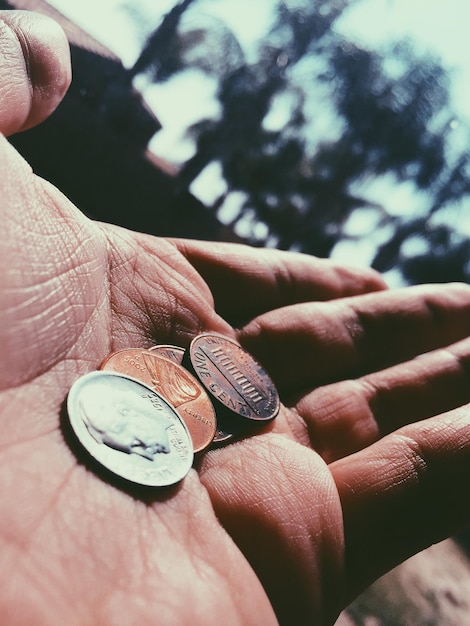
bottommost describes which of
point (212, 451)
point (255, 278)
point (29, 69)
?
point (212, 451)

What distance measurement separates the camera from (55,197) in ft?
5.34

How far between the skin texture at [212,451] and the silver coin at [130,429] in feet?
0.14

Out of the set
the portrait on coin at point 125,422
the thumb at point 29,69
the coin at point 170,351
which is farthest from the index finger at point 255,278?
the portrait on coin at point 125,422

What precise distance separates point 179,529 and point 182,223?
1.99 metres

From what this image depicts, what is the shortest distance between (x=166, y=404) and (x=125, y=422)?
182mm

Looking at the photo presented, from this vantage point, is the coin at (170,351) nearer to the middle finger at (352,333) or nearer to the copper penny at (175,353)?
the copper penny at (175,353)

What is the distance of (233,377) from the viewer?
1.88 m

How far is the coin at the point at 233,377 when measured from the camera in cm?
177

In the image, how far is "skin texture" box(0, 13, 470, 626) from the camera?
107cm

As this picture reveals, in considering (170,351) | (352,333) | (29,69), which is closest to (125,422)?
(170,351)

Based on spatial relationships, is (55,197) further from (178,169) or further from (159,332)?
(178,169)

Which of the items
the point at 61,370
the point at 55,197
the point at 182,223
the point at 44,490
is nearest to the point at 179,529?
the point at 44,490

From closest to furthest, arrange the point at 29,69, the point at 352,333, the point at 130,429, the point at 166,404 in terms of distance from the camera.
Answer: the point at 130,429 → the point at 166,404 → the point at 29,69 → the point at 352,333

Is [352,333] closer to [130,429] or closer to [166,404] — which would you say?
[166,404]
